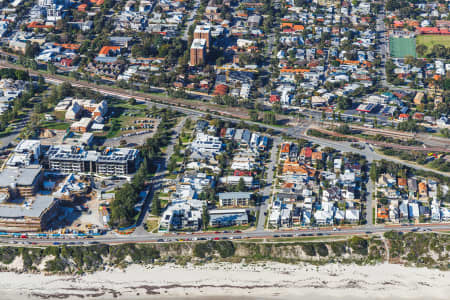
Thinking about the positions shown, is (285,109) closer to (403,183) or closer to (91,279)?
(403,183)

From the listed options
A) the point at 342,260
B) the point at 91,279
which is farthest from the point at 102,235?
the point at 342,260

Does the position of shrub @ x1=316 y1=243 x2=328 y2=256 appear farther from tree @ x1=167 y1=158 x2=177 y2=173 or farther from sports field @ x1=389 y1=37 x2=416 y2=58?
sports field @ x1=389 y1=37 x2=416 y2=58

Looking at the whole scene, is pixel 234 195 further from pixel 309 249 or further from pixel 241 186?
pixel 309 249

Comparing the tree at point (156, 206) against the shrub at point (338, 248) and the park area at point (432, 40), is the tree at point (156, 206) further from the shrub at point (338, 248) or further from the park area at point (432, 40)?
the park area at point (432, 40)

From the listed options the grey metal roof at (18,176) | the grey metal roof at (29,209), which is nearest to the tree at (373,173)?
the grey metal roof at (29,209)

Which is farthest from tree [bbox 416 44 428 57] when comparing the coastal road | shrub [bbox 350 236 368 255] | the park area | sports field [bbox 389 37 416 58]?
shrub [bbox 350 236 368 255]
